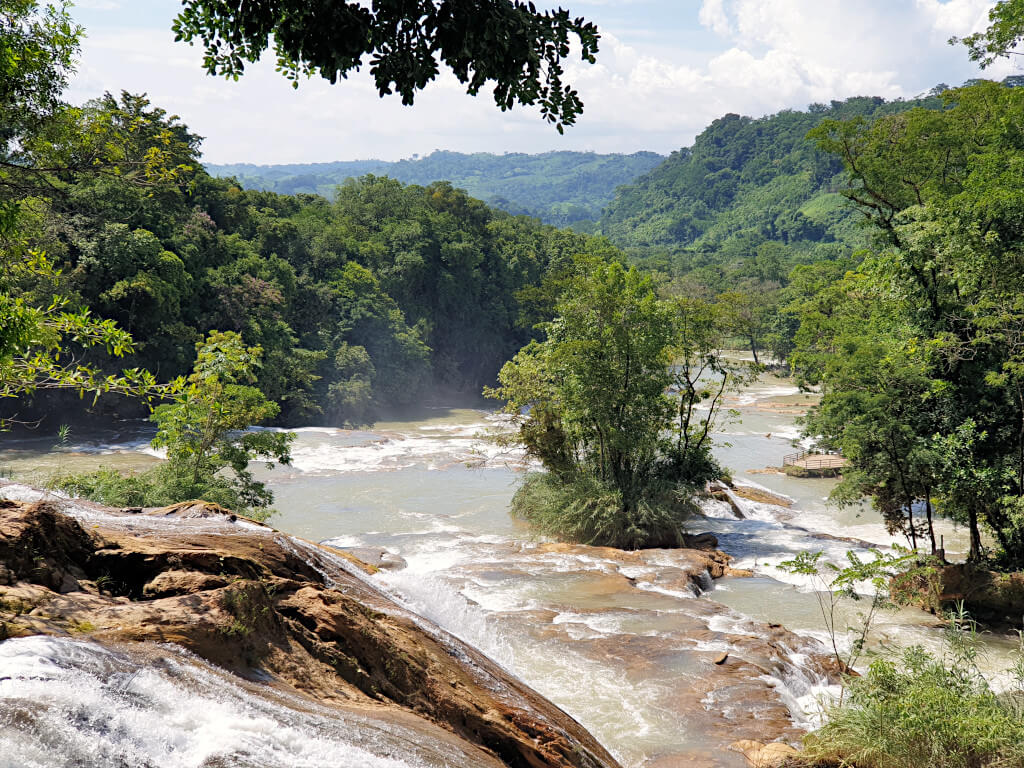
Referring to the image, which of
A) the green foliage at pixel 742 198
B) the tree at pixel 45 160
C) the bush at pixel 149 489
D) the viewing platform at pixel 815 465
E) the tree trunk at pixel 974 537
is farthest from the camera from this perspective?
the green foliage at pixel 742 198

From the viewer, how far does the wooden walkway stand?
27.6 meters

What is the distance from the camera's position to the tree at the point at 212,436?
39.9ft

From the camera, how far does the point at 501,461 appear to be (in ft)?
90.8

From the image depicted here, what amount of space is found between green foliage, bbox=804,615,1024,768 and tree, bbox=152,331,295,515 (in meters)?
9.75

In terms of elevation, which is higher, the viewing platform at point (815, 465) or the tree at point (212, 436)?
the tree at point (212, 436)

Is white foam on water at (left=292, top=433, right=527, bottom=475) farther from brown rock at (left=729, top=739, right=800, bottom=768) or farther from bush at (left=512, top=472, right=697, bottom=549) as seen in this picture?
brown rock at (left=729, top=739, right=800, bottom=768)

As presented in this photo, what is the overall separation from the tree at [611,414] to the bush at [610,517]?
23 mm

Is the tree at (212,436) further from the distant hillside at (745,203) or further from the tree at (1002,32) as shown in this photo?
the distant hillside at (745,203)

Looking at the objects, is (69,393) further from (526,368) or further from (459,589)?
(459,589)

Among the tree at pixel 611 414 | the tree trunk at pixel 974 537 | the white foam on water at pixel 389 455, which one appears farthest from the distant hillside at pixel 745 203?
the tree trunk at pixel 974 537

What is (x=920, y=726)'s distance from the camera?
563 centimetres

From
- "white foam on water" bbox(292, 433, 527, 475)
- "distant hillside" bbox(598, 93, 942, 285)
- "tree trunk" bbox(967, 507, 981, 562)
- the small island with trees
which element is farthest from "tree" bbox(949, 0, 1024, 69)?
"distant hillside" bbox(598, 93, 942, 285)

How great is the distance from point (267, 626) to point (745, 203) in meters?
→ 159

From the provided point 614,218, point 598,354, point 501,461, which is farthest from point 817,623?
point 614,218
